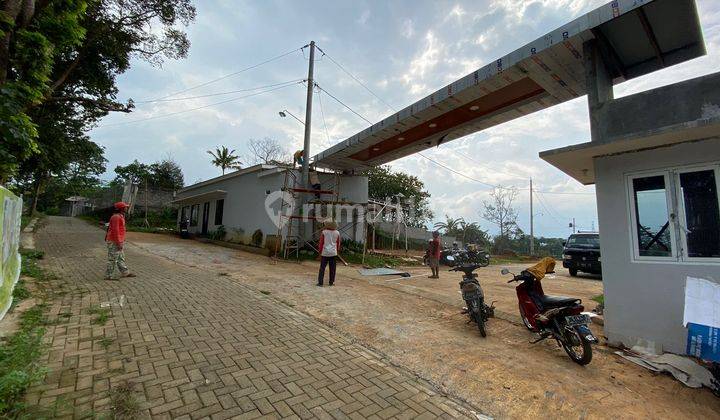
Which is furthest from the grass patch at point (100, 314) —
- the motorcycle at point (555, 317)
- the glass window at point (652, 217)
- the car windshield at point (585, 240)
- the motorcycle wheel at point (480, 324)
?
the car windshield at point (585, 240)

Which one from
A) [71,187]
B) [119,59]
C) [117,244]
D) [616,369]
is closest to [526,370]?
[616,369]

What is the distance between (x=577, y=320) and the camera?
3818 millimetres

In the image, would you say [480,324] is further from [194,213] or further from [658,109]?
[194,213]

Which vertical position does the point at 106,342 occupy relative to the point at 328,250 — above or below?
below

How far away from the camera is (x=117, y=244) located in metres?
6.60

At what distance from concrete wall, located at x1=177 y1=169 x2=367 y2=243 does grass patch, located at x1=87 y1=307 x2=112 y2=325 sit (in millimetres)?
8651

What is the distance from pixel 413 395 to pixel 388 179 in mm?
25563

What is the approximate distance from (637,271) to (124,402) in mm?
5964

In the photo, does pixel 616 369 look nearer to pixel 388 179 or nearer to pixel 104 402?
pixel 104 402

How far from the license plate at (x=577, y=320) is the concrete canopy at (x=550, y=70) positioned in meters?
4.05

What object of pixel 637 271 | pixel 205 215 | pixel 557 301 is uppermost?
pixel 205 215

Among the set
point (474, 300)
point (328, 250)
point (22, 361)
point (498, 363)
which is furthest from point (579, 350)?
point (22, 361)

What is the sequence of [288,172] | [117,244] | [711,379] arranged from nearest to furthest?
1. [711,379]
2. [117,244]
3. [288,172]

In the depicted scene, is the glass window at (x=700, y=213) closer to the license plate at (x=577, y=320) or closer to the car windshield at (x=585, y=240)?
the license plate at (x=577, y=320)
